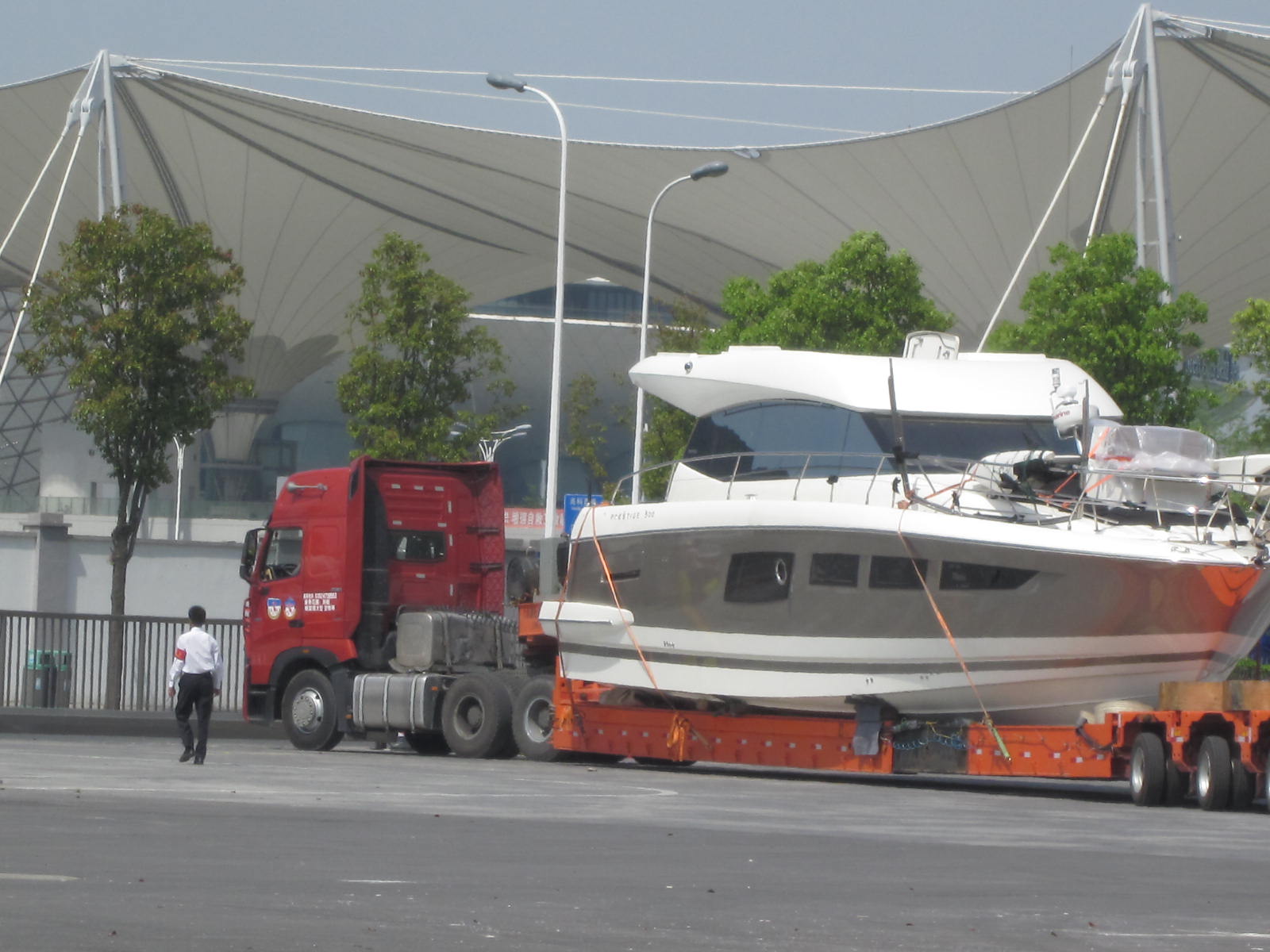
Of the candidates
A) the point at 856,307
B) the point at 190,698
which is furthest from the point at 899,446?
the point at 856,307

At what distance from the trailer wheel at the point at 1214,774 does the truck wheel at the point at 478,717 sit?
8.27m

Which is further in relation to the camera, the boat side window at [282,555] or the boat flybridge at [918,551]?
the boat side window at [282,555]

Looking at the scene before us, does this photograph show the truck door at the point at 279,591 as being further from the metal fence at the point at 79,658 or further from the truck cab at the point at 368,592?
the metal fence at the point at 79,658

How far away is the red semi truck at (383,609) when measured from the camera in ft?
71.6

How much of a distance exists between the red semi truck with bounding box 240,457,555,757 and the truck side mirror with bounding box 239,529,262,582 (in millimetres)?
24

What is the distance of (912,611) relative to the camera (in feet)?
55.2

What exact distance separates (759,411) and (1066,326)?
14007 millimetres

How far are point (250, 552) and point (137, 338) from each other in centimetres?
915

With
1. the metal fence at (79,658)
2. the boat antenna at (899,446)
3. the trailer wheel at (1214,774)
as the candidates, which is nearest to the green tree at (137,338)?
the metal fence at (79,658)

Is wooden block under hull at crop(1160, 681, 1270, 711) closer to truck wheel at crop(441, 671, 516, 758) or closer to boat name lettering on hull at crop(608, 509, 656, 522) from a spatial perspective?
boat name lettering on hull at crop(608, 509, 656, 522)

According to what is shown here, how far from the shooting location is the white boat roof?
18.7 metres

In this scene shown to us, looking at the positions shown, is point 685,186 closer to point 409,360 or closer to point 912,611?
point 409,360

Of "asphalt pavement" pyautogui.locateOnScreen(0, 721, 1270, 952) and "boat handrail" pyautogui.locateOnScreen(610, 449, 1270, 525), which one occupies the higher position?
"boat handrail" pyautogui.locateOnScreen(610, 449, 1270, 525)

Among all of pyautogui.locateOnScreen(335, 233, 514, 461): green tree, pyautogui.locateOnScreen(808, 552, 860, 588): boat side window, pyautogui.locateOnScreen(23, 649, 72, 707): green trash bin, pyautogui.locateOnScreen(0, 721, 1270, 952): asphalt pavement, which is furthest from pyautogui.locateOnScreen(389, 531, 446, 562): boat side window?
pyautogui.locateOnScreen(335, 233, 514, 461): green tree
